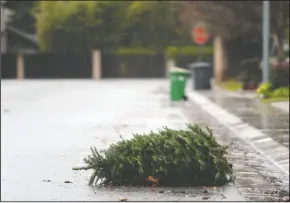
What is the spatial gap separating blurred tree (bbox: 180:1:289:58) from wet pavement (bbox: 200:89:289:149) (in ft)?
12.4

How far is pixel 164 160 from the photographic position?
22.9ft

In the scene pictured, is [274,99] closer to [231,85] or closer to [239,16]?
[239,16]

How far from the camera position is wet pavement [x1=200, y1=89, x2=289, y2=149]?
14.3 metres

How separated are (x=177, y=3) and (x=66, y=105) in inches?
388

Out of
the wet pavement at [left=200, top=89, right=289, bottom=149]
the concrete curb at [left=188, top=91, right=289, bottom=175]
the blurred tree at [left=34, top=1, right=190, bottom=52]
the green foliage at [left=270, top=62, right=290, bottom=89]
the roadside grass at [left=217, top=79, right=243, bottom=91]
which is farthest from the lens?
the blurred tree at [left=34, top=1, right=190, bottom=52]

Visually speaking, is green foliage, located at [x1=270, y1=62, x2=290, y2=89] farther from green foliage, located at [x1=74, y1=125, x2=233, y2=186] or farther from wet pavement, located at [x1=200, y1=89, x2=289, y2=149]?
green foliage, located at [x1=74, y1=125, x2=233, y2=186]

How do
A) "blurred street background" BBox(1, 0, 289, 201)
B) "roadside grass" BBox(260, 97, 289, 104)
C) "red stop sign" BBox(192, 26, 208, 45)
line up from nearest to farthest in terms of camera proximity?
1. "blurred street background" BBox(1, 0, 289, 201)
2. "roadside grass" BBox(260, 97, 289, 104)
3. "red stop sign" BBox(192, 26, 208, 45)

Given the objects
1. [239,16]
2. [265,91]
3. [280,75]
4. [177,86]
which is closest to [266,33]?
[280,75]

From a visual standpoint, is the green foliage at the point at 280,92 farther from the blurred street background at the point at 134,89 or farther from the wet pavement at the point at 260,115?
the wet pavement at the point at 260,115

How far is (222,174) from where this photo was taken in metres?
7.20

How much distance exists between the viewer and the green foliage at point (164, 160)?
7.00 meters

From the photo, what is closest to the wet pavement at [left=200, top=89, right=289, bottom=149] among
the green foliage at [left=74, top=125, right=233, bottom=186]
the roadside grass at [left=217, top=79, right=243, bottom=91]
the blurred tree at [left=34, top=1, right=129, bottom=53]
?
the roadside grass at [left=217, top=79, right=243, bottom=91]

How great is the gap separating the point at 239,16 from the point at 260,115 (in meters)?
11.3

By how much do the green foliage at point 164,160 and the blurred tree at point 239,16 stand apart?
805 inches
